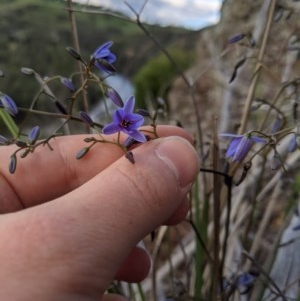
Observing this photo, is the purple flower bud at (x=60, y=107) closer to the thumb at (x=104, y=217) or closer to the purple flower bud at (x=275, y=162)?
the thumb at (x=104, y=217)

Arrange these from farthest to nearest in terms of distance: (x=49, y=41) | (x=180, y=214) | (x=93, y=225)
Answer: (x=49, y=41) → (x=180, y=214) → (x=93, y=225)

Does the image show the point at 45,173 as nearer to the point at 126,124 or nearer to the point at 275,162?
the point at 126,124

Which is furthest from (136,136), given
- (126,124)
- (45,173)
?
(45,173)

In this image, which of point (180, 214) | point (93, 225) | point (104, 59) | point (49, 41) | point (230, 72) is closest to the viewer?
point (93, 225)

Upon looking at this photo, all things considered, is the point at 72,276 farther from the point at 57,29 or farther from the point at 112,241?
the point at 57,29

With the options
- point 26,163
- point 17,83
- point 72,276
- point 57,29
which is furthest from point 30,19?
point 72,276

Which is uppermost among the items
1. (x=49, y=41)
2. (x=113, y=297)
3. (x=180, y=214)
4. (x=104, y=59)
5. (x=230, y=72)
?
(x=104, y=59)

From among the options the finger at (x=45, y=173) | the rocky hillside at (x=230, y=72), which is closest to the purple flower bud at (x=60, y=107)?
the finger at (x=45, y=173)
